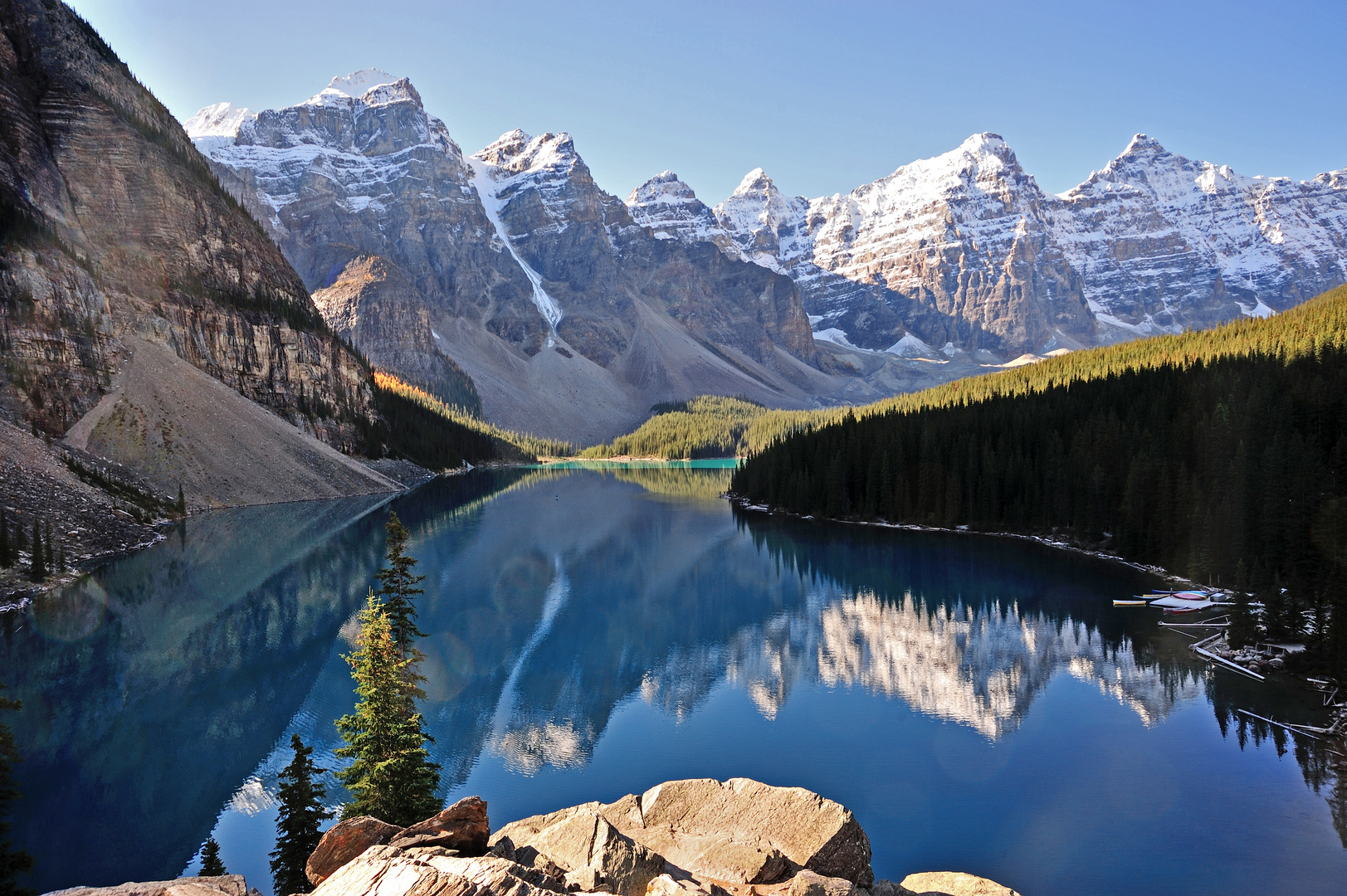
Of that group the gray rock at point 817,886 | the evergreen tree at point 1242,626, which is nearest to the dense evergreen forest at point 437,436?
the evergreen tree at point 1242,626

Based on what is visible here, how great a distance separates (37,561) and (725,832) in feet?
131

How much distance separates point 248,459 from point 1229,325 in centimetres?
9424

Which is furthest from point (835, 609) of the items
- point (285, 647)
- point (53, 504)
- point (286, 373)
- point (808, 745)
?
point (286, 373)

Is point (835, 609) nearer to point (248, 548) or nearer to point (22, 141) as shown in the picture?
point (248, 548)

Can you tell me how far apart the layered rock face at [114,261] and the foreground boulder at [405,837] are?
6171 cm

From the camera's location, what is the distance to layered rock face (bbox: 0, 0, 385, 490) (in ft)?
197

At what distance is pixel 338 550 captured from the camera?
4947 centimetres

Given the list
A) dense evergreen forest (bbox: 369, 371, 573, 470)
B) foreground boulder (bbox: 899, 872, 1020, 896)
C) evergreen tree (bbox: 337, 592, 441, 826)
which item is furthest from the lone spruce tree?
dense evergreen forest (bbox: 369, 371, 573, 470)

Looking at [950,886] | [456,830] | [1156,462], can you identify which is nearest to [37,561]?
[456,830]

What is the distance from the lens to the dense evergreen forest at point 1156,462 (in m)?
31.2

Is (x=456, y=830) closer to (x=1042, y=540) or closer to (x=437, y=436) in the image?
(x=1042, y=540)

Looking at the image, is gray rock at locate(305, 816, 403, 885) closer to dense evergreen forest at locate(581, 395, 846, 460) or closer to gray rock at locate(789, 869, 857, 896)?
gray rock at locate(789, 869, 857, 896)

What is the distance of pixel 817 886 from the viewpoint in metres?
7.82

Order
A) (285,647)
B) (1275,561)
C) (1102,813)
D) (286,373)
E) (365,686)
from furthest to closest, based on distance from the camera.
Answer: (286,373) < (1275,561) < (285,647) < (1102,813) < (365,686)
